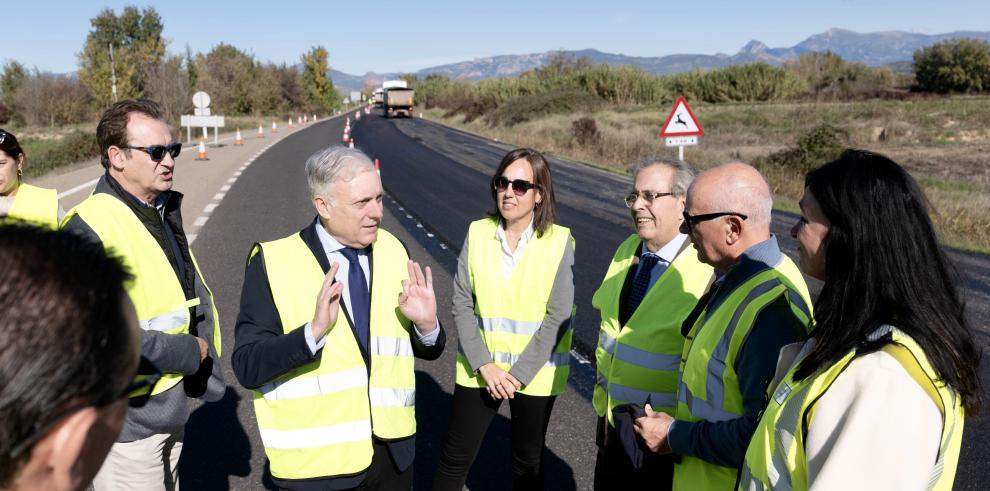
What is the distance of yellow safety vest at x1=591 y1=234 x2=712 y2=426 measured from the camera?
279 centimetres

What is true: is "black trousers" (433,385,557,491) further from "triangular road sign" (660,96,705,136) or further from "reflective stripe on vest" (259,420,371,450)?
"triangular road sign" (660,96,705,136)

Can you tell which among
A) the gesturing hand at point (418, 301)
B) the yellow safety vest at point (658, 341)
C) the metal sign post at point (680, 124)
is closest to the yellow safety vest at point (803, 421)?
the yellow safety vest at point (658, 341)

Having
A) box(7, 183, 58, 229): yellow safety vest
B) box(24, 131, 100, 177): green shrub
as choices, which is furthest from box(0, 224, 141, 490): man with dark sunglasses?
box(24, 131, 100, 177): green shrub

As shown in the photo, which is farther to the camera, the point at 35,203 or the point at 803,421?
the point at 35,203

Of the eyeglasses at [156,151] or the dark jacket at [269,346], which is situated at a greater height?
the eyeglasses at [156,151]

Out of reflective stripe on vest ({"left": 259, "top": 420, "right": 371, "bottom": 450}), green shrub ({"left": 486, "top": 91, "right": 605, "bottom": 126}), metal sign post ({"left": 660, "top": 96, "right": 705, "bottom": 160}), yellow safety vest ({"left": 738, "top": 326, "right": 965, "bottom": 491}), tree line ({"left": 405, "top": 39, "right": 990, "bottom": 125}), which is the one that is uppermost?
tree line ({"left": 405, "top": 39, "right": 990, "bottom": 125})

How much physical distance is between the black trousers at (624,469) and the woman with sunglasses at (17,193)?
2739 millimetres

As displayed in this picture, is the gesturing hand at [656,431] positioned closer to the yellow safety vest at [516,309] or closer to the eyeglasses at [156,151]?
the yellow safety vest at [516,309]

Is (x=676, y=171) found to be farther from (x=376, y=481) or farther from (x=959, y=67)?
(x=959, y=67)

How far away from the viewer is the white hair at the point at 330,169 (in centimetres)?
274

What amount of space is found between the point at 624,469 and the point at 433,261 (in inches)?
258

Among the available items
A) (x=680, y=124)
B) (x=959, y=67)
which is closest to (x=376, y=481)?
(x=680, y=124)

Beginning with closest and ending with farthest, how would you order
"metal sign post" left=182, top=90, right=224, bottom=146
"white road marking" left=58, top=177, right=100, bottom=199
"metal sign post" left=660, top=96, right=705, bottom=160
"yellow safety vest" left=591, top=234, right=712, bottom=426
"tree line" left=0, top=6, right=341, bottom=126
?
"yellow safety vest" left=591, top=234, right=712, bottom=426
"white road marking" left=58, top=177, right=100, bottom=199
"metal sign post" left=660, top=96, right=705, bottom=160
"metal sign post" left=182, top=90, right=224, bottom=146
"tree line" left=0, top=6, right=341, bottom=126

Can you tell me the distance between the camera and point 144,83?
49625 millimetres
